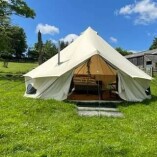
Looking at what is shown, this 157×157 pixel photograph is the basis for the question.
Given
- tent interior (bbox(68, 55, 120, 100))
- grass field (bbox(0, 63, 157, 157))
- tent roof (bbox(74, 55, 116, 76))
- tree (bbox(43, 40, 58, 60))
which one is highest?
tree (bbox(43, 40, 58, 60))

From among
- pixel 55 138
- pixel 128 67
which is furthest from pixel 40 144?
pixel 128 67

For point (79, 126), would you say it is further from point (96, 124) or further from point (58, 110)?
point (58, 110)

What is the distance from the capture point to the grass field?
6.54 m

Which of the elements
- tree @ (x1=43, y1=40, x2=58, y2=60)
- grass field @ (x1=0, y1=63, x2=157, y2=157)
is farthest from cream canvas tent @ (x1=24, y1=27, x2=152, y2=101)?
tree @ (x1=43, y1=40, x2=58, y2=60)

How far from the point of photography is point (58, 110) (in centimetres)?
1030

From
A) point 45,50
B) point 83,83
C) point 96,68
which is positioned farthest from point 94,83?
point 45,50

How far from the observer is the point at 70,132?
25.7ft

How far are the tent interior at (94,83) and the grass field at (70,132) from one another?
2.50 meters

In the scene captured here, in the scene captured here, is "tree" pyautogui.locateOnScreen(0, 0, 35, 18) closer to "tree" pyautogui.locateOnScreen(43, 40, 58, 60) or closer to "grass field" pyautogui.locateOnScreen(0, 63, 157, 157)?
"grass field" pyautogui.locateOnScreen(0, 63, 157, 157)

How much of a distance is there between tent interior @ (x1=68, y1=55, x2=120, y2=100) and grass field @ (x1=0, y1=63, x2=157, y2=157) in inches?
98.5

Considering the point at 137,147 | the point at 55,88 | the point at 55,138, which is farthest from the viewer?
the point at 55,88

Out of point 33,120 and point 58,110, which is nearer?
point 33,120

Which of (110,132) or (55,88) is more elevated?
(55,88)

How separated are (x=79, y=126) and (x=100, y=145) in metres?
1.63
